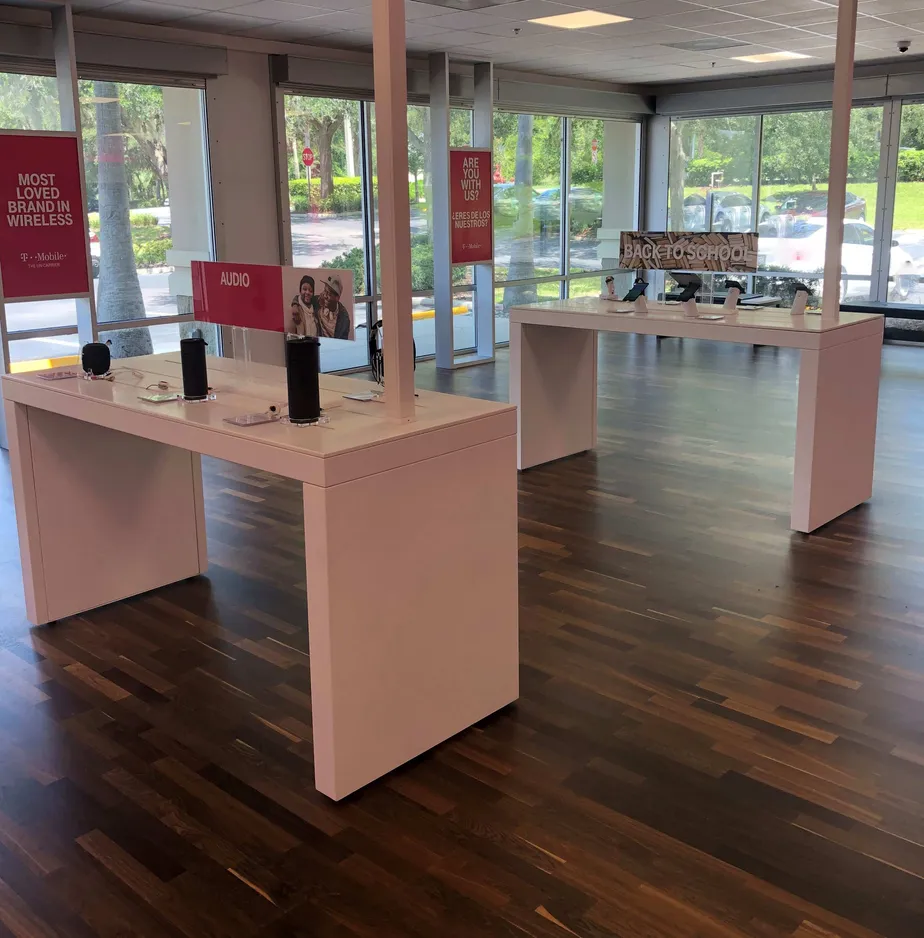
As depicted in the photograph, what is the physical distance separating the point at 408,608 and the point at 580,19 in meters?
6.63

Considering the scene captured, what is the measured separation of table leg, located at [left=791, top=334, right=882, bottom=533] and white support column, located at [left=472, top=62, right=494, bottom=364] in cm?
557

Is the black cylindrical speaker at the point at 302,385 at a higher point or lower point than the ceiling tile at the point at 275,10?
lower

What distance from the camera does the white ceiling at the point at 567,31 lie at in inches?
290

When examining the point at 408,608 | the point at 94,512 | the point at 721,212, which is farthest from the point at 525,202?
the point at 408,608

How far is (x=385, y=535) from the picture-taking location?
2938mm

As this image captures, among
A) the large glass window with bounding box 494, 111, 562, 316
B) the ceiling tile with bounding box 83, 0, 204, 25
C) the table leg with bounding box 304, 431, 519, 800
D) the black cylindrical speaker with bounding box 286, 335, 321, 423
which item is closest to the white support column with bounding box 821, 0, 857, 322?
the table leg with bounding box 304, 431, 519, 800

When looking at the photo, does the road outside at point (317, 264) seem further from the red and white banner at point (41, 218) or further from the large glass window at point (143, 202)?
the red and white banner at point (41, 218)

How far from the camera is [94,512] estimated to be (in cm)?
430

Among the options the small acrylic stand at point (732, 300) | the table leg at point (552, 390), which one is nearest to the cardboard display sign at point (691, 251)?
the small acrylic stand at point (732, 300)

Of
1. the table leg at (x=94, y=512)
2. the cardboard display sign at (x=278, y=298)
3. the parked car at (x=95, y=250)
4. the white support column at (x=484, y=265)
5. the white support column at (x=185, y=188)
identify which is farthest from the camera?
the white support column at (x=484, y=265)

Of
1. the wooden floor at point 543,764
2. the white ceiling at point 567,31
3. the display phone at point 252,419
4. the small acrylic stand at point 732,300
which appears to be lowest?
the wooden floor at point 543,764

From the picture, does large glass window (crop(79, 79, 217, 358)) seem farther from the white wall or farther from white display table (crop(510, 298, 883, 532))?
white display table (crop(510, 298, 883, 532))

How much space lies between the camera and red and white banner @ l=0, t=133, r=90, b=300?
6883 millimetres

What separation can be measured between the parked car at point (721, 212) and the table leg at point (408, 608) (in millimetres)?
11197
